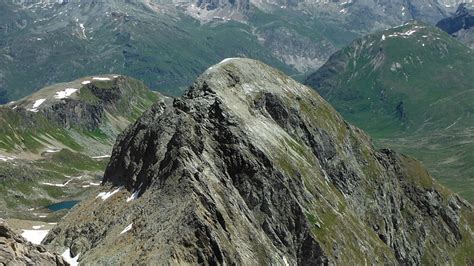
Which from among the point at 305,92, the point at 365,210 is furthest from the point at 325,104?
the point at 365,210

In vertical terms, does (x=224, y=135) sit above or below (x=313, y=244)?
above

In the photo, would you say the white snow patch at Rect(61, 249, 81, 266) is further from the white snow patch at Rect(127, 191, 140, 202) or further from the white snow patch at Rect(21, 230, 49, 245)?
the white snow patch at Rect(21, 230, 49, 245)

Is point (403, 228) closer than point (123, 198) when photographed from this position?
No

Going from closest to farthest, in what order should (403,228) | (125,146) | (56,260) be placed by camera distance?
(56,260) < (125,146) < (403,228)

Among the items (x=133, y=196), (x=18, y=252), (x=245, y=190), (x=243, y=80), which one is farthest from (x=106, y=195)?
(x=18, y=252)

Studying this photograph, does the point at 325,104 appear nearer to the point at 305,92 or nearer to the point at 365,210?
the point at 305,92

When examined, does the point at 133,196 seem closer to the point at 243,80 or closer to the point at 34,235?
the point at 34,235
